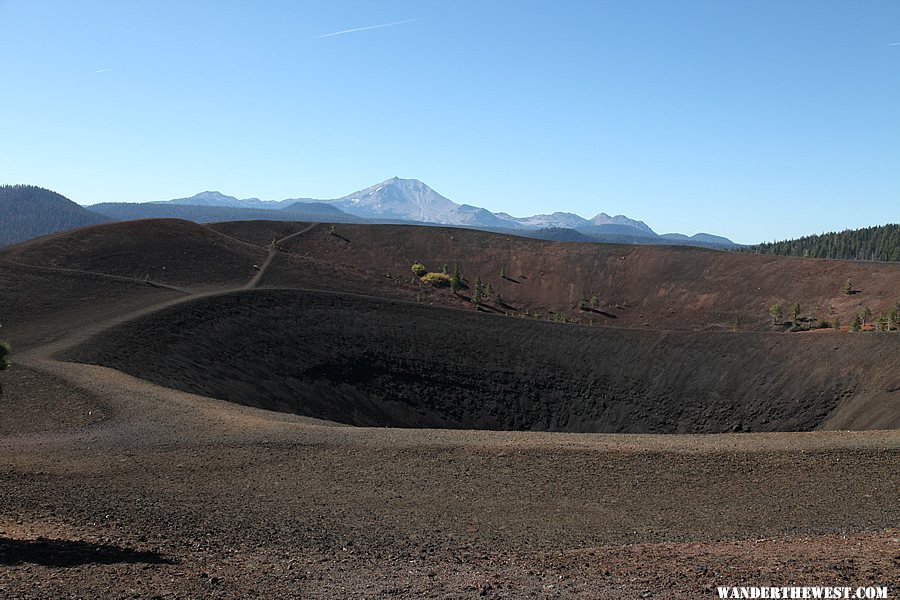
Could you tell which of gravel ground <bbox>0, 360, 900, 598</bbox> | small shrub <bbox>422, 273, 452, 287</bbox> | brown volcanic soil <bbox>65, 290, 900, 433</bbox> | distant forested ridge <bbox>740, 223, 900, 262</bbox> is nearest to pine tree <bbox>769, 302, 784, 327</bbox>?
brown volcanic soil <bbox>65, 290, 900, 433</bbox>

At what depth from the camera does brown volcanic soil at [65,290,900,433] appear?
44812 mm

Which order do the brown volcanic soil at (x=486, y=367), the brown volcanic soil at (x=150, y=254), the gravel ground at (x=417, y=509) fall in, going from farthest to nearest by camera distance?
1. the brown volcanic soil at (x=150, y=254)
2. the brown volcanic soil at (x=486, y=367)
3. the gravel ground at (x=417, y=509)

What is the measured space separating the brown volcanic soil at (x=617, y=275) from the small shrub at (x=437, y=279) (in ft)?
8.95

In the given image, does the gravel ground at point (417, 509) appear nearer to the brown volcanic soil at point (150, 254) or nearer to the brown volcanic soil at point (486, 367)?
the brown volcanic soil at point (486, 367)

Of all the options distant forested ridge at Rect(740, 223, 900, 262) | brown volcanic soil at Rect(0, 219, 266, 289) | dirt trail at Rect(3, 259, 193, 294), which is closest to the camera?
dirt trail at Rect(3, 259, 193, 294)

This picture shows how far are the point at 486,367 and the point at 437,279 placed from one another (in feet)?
126

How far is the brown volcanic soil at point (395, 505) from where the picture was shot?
12102 millimetres

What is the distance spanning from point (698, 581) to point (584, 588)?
199cm

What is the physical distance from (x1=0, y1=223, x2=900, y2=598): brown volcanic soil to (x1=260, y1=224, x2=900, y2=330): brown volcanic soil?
165 ft

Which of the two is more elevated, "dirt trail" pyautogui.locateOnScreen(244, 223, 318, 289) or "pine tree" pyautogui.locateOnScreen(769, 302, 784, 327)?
"dirt trail" pyautogui.locateOnScreen(244, 223, 318, 289)

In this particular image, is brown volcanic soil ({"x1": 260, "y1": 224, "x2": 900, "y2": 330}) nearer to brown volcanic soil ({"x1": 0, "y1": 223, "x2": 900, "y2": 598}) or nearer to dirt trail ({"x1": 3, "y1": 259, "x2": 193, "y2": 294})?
dirt trail ({"x1": 3, "y1": 259, "x2": 193, "y2": 294})

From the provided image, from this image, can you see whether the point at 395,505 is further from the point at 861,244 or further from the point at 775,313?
the point at 861,244

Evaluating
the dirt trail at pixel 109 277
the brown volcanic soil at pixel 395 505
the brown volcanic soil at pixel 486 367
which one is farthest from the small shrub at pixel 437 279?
the brown volcanic soil at pixel 395 505

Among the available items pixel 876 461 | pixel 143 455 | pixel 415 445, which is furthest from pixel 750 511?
pixel 143 455
